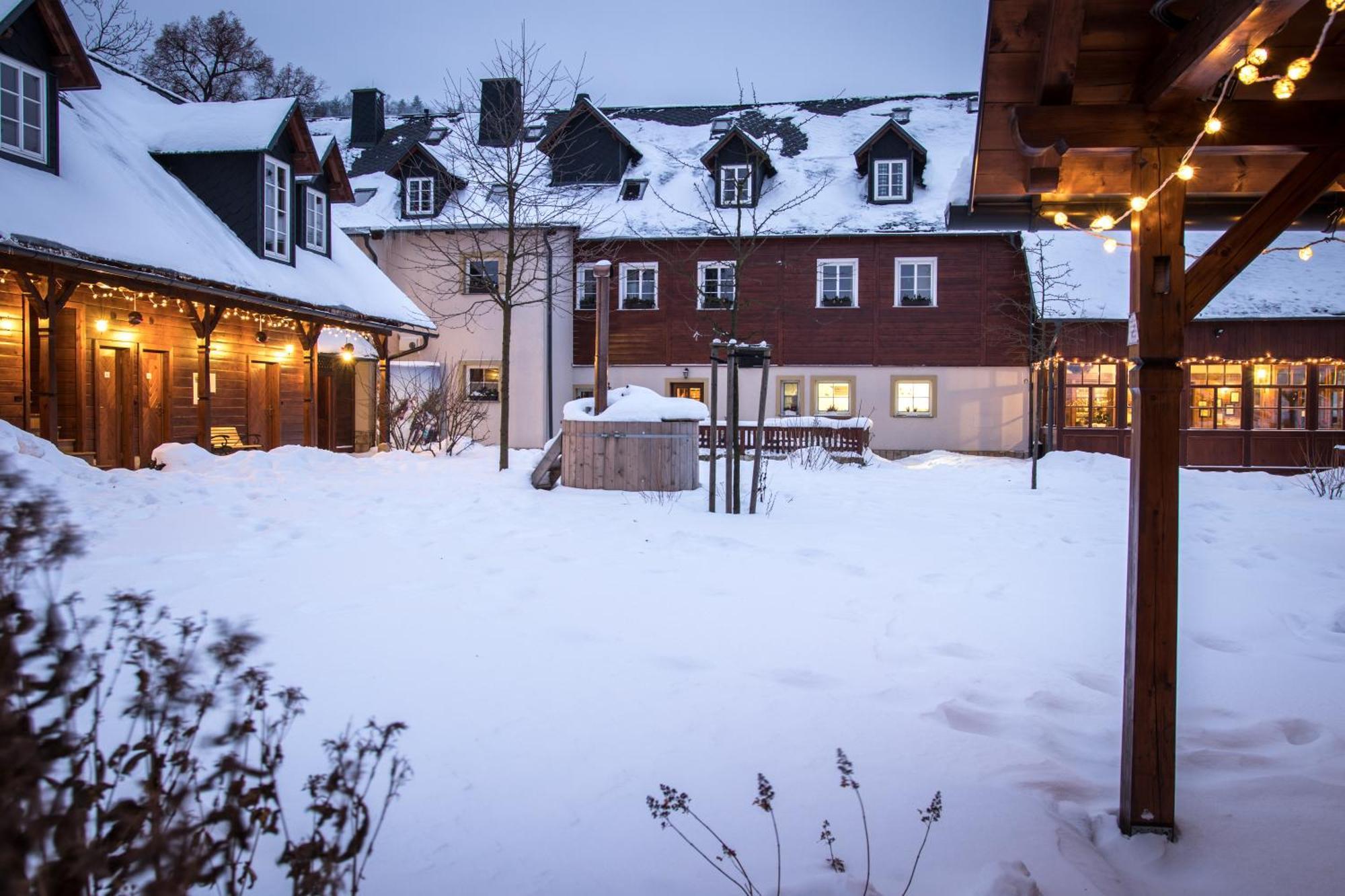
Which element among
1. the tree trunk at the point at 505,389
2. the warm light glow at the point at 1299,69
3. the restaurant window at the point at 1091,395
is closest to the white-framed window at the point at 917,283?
the restaurant window at the point at 1091,395

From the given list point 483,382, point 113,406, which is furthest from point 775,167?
point 113,406

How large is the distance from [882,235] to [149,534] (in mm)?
20234

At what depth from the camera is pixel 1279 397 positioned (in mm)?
21328

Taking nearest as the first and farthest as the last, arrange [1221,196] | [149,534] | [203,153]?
[1221,196]
[149,534]
[203,153]

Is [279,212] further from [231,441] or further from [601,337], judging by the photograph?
[601,337]

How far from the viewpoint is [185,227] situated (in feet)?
44.4

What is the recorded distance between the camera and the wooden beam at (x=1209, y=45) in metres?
2.54

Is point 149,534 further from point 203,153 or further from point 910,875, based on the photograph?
point 203,153

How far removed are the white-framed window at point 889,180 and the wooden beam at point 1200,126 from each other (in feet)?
73.9

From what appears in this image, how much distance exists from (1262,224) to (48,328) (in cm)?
1249

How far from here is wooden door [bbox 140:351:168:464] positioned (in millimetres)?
14422

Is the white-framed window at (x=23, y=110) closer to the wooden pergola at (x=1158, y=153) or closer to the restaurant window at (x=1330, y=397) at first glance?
the wooden pergola at (x=1158, y=153)

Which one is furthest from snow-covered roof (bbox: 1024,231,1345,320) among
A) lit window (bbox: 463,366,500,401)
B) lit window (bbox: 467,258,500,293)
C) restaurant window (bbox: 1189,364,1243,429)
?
lit window (bbox: 463,366,500,401)

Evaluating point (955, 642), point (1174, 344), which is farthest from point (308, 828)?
point (955, 642)
